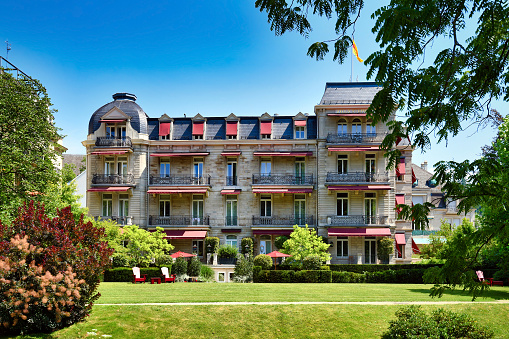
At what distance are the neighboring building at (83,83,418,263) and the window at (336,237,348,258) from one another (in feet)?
0.26

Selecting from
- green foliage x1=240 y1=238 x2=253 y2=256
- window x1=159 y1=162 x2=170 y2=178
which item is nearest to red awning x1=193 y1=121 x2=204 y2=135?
window x1=159 y1=162 x2=170 y2=178

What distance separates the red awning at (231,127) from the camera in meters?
39.2

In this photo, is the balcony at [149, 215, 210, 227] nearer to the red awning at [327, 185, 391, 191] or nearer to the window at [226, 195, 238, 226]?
the window at [226, 195, 238, 226]

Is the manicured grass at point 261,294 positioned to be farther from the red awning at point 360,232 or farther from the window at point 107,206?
the window at point 107,206

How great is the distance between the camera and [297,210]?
38.7 meters

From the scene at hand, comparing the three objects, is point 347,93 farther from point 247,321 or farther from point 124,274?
point 247,321

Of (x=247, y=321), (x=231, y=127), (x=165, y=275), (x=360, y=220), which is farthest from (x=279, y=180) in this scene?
(x=247, y=321)

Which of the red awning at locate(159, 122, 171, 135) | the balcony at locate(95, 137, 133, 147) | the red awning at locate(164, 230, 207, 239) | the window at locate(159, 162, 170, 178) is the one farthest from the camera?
the red awning at locate(159, 122, 171, 135)

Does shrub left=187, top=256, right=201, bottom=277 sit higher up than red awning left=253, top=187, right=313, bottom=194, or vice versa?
red awning left=253, top=187, right=313, bottom=194

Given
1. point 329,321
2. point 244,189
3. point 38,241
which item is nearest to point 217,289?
point 329,321

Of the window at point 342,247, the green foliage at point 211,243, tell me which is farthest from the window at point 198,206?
the window at point 342,247

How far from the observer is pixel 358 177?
123ft

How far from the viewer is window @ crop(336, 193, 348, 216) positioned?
3772 cm

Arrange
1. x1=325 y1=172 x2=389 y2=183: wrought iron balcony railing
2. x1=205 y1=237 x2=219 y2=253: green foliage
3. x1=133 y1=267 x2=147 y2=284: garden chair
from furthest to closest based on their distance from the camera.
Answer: x1=325 y1=172 x2=389 y2=183: wrought iron balcony railing, x1=205 y1=237 x2=219 y2=253: green foliage, x1=133 y1=267 x2=147 y2=284: garden chair
